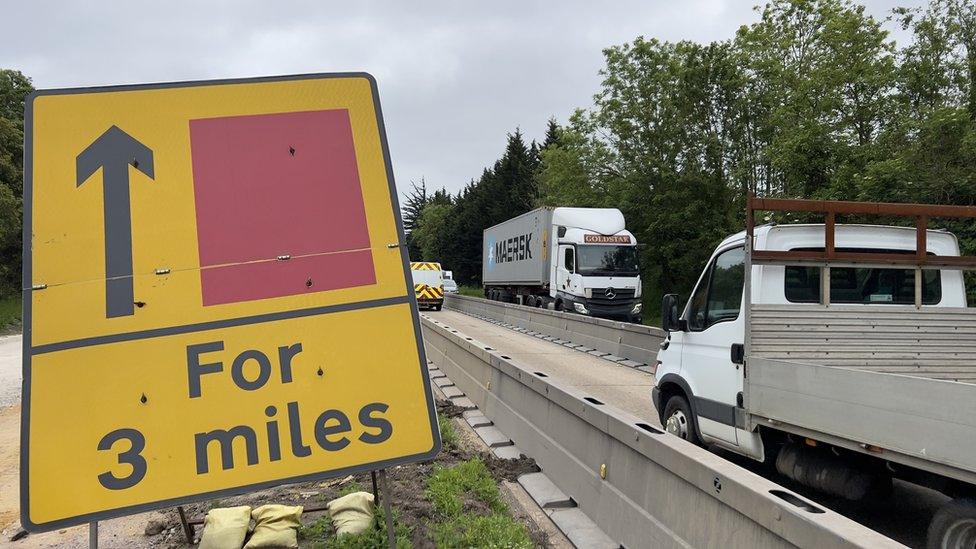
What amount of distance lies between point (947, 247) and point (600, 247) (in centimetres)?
1783

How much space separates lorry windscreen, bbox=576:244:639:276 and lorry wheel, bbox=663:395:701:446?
16.7m

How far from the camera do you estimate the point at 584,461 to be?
4715mm

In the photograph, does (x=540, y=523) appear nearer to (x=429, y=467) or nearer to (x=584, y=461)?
(x=584, y=461)

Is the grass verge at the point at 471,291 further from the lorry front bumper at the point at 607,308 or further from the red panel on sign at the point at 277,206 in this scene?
the red panel on sign at the point at 277,206

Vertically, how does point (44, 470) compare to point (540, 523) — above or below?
above

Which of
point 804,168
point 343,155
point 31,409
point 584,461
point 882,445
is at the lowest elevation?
point 584,461

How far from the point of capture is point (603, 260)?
23406 mm

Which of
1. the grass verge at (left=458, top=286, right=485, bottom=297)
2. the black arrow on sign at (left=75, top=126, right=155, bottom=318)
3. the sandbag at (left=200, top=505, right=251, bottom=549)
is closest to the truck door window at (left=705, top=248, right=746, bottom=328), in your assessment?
the sandbag at (left=200, top=505, right=251, bottom=549)

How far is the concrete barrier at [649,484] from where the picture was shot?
8.50ft

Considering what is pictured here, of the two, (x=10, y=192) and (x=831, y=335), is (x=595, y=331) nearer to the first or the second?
(x=831, y=335)

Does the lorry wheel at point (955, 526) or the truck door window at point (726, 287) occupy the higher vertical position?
the truck door window at point (726, 287)

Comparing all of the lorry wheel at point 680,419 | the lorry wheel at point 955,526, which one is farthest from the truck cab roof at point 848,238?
the lorry wheel at point 955,526

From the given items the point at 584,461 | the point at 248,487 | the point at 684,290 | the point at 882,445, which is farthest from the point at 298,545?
the point at 684,290

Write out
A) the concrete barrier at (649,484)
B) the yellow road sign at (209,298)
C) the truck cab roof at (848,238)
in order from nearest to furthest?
the concrete barrier at (649,484)
the yellow road sign at (209,298)
the truck cab roof at (848,238)
